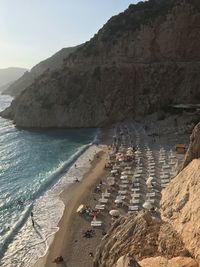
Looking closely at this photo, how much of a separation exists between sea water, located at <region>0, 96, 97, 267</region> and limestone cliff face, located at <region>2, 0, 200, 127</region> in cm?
795

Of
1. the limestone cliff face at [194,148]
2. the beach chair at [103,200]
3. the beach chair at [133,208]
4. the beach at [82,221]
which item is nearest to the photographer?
the limestone cliff face at [194,148]

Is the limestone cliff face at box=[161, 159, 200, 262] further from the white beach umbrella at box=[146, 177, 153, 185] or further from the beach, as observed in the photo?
the white beach umbrella at box=[146, 177, 153, 185]

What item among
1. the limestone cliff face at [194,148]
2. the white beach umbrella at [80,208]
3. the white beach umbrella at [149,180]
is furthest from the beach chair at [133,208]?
the limestone cliff face at [194,148]

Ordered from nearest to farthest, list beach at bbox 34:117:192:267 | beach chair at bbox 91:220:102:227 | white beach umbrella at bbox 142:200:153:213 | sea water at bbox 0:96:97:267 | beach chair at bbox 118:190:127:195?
beach at bbox 34:117:192:267 → sea water at bbox 0:96:97:267 → beach chair at bbox 91:220:102:227 → white beach umbrella at bbox 142:200:153:213 → beach chair at bbox 118:190:127:195

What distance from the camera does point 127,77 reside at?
92.0 metres

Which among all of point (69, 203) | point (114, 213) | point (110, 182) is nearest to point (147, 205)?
point (114, 213)

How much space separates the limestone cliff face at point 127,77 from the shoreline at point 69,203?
3096cm

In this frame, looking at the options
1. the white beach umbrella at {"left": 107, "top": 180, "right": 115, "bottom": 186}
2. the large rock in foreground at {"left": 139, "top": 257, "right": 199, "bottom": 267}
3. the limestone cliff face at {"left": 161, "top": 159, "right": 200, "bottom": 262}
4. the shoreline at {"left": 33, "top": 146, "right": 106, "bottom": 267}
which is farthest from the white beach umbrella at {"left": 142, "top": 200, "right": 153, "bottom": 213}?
the large rock in foreground at {"left": 139, "top": 257, "right": 199, "bottom": 267}

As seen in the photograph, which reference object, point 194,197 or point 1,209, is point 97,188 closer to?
point 1,209

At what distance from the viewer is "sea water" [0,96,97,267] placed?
30688 millimetres

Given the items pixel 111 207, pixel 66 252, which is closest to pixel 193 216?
pixel 66 252

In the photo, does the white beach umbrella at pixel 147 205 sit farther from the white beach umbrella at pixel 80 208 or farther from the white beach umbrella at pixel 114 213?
the white beach umbrella at pixel 80 208

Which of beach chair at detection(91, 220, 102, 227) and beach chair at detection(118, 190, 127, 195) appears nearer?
beach chair at detection(91, 220, 102, 227)

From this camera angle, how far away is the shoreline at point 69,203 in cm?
2878
